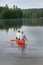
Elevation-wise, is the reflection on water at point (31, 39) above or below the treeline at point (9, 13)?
above

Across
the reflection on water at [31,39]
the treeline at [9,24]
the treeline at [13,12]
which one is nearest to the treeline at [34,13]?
the treeline at [13,12]

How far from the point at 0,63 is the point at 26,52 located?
5000 millimetres

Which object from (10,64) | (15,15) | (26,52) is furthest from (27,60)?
(15,15)

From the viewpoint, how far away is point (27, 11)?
19150 centimetres

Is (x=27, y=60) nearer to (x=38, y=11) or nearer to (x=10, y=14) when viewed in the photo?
(x=10, y=14)

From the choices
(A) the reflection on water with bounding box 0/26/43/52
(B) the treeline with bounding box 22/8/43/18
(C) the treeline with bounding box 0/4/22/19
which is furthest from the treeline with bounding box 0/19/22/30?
(B) the treeline with bounding box 22/8/43/18

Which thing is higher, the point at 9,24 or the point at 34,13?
the point at 9,24

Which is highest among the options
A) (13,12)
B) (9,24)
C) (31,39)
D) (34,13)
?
(31,39)

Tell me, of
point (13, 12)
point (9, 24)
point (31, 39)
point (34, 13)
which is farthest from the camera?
point (34, 13)

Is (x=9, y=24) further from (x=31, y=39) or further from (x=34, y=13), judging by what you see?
(x=34, y=13)

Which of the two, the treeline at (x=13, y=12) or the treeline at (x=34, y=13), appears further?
the treeline at (x=34, y=13)

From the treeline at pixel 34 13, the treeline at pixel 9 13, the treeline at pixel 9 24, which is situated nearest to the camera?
the treeline at pixel 9 24

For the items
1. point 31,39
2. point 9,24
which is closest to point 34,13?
point 9,24

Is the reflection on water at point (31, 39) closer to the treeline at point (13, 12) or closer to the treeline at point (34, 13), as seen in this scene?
the treeline at point (13, 12)
